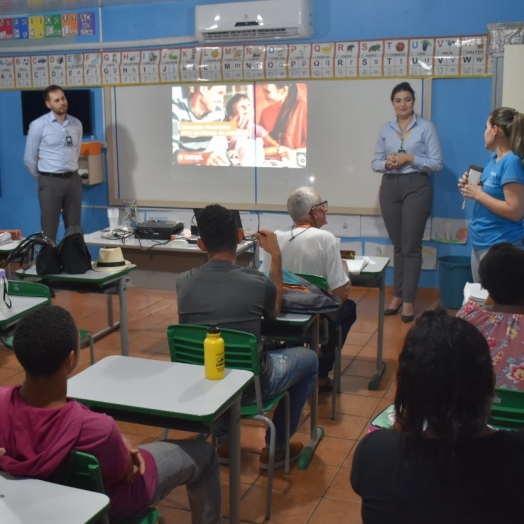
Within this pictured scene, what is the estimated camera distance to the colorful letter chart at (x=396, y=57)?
19.6 feet

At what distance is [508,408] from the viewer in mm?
2088

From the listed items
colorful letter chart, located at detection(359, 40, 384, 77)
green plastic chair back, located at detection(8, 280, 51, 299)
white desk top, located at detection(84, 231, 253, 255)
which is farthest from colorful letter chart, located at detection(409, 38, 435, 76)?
green plastic chair back, located at detection(8, 280, 51, 299)

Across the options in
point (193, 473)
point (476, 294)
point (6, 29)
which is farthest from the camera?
point (6, 29)

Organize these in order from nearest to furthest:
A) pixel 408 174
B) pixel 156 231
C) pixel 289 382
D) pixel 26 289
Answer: pixel 289 382 → pixel 26 289 → pixel 156 231 → pixel 408 174

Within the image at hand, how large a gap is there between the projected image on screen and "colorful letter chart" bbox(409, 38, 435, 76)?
3.27ft

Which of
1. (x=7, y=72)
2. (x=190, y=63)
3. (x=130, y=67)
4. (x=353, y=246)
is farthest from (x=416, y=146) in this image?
(x=7, y=72)

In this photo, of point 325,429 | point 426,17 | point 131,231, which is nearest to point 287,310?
point 325,429

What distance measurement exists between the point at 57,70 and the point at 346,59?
9.95 feet

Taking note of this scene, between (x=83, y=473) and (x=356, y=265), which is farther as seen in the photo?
(x=356, y=265)

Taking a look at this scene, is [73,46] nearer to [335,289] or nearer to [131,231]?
[131,231]

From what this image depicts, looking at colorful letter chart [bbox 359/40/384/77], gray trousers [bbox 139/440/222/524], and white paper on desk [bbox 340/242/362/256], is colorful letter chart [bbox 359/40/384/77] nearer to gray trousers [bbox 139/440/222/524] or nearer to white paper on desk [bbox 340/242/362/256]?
white paper on desk [bbox 340/242/362/256]

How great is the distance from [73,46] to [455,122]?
3837 millimetres

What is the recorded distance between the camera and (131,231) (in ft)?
16.8

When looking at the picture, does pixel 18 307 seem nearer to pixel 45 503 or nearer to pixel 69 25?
pixel 45 503
